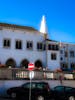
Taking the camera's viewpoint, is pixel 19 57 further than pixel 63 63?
No

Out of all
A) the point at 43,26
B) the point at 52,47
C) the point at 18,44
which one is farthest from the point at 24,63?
the point at 43,26

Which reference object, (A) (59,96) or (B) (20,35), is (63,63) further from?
(A) (59,96)

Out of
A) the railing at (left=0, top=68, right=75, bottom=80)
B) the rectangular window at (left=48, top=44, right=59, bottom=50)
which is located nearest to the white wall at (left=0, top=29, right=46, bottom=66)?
the rectangular window at (left=48, top=44, right=59, bottom=50)

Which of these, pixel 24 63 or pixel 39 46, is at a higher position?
pixel 39 46

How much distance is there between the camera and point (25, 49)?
59.4 m

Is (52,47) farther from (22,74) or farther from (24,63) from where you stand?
(22,74)

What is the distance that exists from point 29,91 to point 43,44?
117 ft

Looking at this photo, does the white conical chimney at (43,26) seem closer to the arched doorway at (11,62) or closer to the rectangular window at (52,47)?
the rectangular window at (52,47)

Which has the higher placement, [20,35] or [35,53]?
[20,35]

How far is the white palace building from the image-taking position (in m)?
57.1

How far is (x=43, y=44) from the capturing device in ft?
204

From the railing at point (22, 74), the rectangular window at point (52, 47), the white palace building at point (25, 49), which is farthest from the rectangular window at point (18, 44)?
the railing at point (22, 74)

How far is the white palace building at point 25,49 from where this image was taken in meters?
57.1

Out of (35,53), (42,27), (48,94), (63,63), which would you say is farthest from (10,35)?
(48,94)
